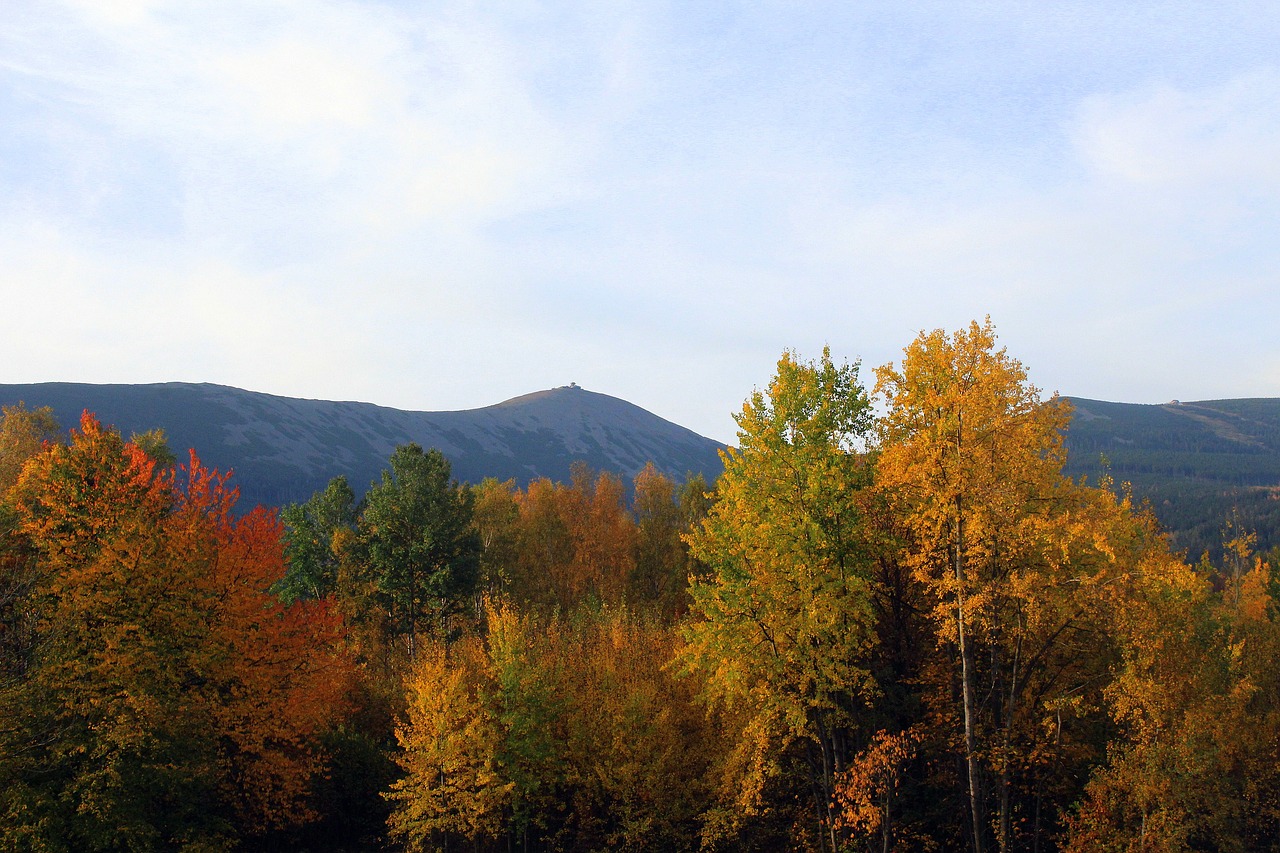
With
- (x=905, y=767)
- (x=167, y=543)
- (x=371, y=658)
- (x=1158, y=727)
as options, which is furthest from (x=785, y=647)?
(x=371, y=658)

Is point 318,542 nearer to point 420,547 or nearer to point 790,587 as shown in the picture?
point 420,547

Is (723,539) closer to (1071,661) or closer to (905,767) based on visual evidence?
(905,767)

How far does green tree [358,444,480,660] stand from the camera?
→ 51.2 m

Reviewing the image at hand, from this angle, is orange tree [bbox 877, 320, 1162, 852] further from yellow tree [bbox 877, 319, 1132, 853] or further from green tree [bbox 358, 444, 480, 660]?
green tree [bbox 358, 444, 480, 660]

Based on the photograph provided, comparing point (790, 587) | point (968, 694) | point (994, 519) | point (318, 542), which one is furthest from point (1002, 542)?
point (318, 542)

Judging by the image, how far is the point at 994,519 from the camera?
25.1 meters

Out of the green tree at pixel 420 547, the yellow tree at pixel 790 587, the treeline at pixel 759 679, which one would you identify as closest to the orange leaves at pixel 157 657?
the treeline at pixel 759 679

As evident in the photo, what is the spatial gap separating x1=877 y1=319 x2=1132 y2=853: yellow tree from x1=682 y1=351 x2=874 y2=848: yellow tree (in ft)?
7.95

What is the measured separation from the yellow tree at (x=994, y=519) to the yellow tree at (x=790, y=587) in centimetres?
242

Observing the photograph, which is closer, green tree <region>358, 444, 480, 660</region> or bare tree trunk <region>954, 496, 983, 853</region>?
bare tree trunk <region>954, 496, 983, 853</region>

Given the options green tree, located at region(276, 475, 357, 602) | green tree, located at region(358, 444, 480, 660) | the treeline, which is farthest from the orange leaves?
green tree, located at region(276, 475, 357, 602)

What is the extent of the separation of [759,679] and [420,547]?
27459 millimetres

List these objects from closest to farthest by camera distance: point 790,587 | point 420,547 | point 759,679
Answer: point 790,587 < point 759,679 < point 420,547

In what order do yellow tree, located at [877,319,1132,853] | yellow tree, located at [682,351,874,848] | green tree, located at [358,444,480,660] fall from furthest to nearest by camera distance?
green tree, located at [358,444,480,660] < yellow tree, located at [682,351,874,848] < yellow tree, located at [877,319,1132,853]
